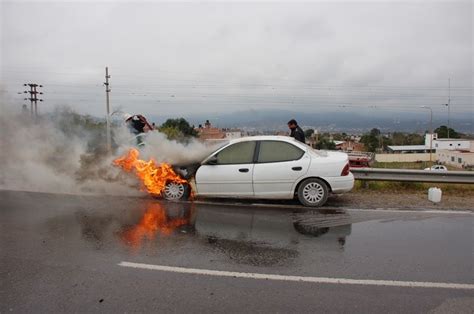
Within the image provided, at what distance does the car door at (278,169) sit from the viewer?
8039 millimetres

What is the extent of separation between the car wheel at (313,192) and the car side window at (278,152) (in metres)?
0.63

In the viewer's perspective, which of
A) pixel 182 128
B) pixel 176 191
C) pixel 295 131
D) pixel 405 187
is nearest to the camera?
pixel 176 191

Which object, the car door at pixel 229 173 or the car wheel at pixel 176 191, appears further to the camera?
the car wheel at pixel 176 191

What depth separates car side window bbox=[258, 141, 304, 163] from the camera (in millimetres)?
8148

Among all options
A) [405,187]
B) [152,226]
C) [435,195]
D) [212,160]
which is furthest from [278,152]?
[405,187]

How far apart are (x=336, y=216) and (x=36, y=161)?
28.4 ft

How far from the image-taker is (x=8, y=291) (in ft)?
13.2

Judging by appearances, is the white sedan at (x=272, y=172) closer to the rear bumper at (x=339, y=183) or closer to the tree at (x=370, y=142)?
the rear bumper at (x=339, y=183)

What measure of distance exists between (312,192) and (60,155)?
736 cm

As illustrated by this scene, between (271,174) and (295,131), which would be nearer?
(271,174)

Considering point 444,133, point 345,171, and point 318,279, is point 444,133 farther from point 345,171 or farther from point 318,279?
point 318,279

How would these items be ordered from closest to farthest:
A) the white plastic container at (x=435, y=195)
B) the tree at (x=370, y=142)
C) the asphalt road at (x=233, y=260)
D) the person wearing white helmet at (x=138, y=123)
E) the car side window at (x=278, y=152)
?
the asphalt road at (x=233, y=260)
the car side window at (x=278, y=152)
the white plastic container at (x=435, y=195)
the person wearing white helmet at (x=138, y=123)
the tree at (x=370, y=142)

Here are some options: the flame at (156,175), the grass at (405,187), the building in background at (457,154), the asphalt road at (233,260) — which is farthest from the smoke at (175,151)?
the building in background at (457,154)

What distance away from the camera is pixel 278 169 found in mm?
8039
